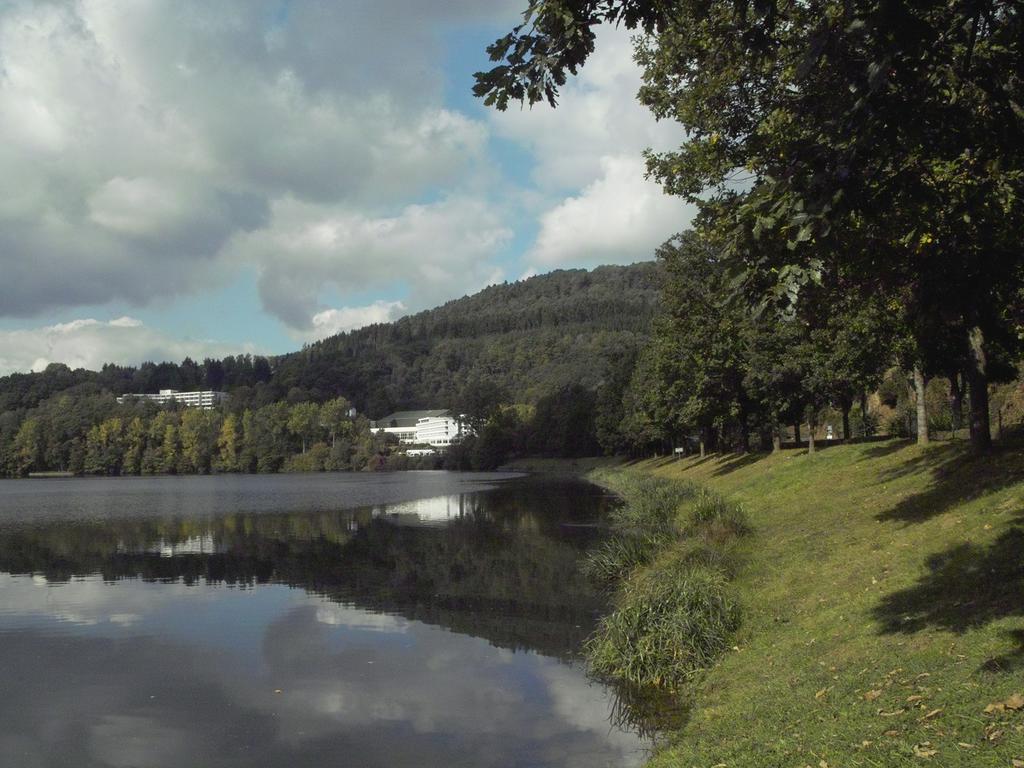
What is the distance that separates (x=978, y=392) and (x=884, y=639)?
43.0ft

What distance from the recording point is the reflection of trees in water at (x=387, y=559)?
20.1 metres

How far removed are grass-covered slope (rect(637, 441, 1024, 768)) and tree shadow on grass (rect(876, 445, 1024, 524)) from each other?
0.07 m

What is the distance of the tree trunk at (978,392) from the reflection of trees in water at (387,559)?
10349mm

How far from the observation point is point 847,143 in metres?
6.23

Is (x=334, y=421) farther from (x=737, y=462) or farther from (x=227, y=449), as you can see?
(x=737, y=462)

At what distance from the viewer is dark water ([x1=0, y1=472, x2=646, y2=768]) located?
11789 mm

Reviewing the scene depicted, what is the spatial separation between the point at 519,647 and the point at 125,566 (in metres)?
19.9

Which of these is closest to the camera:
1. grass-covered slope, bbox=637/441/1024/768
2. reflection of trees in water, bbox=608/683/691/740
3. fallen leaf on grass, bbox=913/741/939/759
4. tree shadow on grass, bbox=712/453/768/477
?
fallen leaf on grass, bbox=913/741/939/759

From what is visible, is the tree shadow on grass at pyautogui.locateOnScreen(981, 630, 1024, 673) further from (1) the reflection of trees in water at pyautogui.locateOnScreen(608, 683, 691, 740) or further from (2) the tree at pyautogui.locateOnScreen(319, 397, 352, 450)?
(2) the tree at pyautogui.locateOnScreen(319, 397, 352, 450)

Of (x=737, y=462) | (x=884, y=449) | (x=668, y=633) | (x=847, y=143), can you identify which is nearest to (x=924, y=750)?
(x=847, y=143)

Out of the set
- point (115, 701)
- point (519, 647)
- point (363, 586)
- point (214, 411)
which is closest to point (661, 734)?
point (519, 647)

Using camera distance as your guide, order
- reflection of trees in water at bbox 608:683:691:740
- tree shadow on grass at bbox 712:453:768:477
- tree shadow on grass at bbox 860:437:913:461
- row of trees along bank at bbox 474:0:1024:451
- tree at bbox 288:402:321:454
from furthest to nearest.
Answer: tree at bbox 288:402:321:454
tree shadow on grass at bbox 712:453:768:477
tree shadow on grass at bbox 860:437:913:461
reflection of trees in water at bbox 608:683:691:740
row of trees along bank at bbox 474:0:1024:451

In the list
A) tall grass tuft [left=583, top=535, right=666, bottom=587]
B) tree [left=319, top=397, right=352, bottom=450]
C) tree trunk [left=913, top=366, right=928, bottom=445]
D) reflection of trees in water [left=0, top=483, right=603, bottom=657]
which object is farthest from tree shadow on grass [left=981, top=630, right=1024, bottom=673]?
tree [left=319, top=397, right=352, bottom=450]

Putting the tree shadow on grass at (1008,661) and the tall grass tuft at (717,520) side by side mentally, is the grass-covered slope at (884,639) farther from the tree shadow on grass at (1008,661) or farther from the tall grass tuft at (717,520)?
the tall grass tuft at (717,520)
